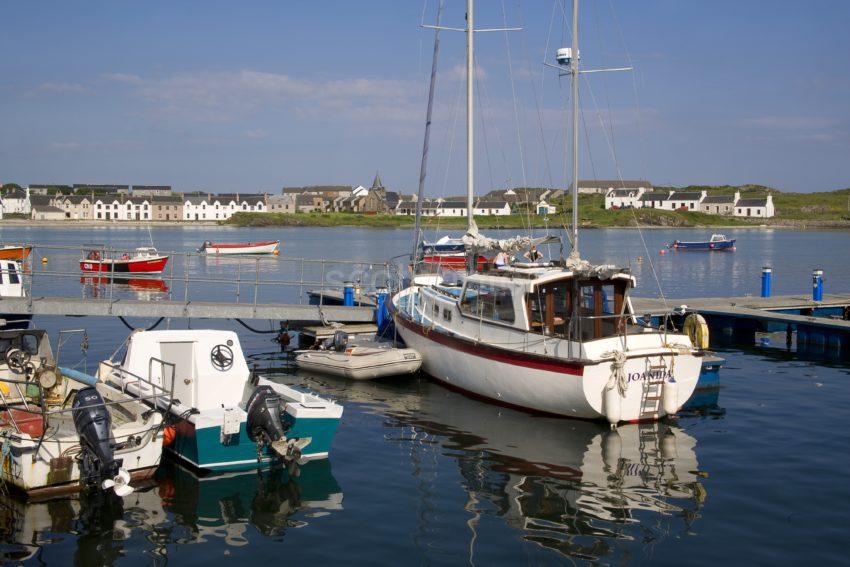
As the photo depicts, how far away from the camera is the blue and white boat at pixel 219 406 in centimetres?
1402

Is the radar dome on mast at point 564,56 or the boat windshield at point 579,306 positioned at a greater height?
the radar dome on mast at point 564,56

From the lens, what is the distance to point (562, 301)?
1866cm

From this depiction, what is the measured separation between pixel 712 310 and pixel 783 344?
2.78 meters

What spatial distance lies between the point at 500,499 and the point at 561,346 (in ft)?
16.0

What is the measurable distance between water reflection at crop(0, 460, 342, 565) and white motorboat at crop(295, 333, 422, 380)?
7.60 metres

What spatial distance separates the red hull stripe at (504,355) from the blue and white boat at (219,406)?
4898 millimetres

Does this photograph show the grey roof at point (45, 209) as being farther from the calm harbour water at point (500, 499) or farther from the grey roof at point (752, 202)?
the calm harbour water at point (500, 499)

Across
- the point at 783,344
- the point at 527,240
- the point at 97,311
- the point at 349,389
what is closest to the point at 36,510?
the point at 349,389

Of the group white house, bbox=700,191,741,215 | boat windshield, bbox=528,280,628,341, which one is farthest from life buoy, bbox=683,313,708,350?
white house, bbox=700,191,741,215

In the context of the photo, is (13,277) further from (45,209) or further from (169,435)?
(45,209)

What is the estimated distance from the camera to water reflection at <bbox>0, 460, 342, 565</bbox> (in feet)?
38.0

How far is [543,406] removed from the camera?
18219mm

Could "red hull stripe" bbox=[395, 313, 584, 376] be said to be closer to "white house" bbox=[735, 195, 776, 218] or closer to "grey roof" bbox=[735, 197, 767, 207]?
"white house" bbox=[735, 195, 776, 218]

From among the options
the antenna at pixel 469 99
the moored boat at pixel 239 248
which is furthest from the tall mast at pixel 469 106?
the moored boat at pixel 239 248
